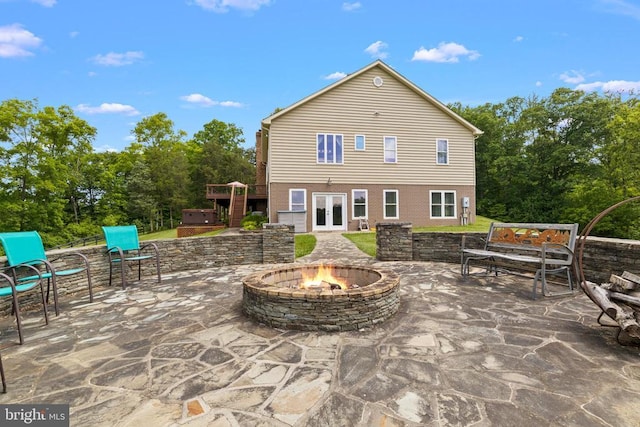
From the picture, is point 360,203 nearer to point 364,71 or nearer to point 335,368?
point 364,71

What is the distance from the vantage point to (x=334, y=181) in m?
15.4

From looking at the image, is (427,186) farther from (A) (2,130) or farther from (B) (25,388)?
(A) (2,130)

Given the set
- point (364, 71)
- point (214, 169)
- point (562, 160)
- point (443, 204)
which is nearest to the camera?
point (364, 71)

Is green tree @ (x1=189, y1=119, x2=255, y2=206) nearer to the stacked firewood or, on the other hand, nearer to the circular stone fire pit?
the circular stone fire pit

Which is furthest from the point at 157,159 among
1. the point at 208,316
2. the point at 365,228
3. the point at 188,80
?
the point at 208,316

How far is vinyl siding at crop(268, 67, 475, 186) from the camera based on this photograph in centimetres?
1504

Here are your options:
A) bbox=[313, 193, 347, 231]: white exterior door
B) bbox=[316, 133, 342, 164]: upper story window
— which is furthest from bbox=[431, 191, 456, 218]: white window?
bbox=[316, 133, 342, 164]: upper story window

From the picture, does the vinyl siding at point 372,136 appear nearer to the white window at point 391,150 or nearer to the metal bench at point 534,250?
the white window at point 391,150

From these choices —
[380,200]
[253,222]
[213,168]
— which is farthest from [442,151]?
[213,168]

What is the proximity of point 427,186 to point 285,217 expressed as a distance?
804 cm

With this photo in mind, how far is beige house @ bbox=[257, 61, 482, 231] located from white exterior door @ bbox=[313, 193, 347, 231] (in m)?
0.05

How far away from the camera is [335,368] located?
2.54 meters

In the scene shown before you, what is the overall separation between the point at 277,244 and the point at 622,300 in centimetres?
657

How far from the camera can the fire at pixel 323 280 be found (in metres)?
4.58
